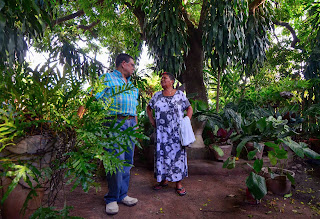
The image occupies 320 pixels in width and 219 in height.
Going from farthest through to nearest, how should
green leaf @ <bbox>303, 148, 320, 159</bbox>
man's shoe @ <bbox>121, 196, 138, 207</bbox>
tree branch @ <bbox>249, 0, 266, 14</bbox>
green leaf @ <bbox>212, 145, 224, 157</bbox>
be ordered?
tree branch @ <bbox>249, 0, 266, 14</bbox> → green leaf @ <bbox>212, 145, 224, 157</bbox> → green leaf @ <bbox>303, 148, 320, 159</bbox> → man's shoe @ <bbox>121, 196, 138, 207</bbox>

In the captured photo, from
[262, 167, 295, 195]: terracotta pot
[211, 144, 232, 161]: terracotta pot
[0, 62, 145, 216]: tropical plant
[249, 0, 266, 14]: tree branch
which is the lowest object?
[262, 167, 295, 195]: terracotta pot

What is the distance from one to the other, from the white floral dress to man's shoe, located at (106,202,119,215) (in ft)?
2.35

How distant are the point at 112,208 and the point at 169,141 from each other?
3.32ft

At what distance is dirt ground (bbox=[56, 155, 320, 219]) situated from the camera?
229 cm

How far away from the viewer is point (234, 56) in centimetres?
517

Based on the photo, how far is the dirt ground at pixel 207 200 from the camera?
2.29 metres

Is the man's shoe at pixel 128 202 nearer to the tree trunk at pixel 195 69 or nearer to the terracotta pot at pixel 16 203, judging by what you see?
the terracotta pot at pixel 16 203

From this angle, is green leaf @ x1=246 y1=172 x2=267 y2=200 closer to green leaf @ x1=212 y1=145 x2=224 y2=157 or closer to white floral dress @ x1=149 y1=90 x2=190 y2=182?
white floral dress @ x1=149 y1=90 x2=190 y2=182

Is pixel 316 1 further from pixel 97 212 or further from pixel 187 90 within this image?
pixel 97 212

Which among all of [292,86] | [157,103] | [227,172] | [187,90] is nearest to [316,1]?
[292,86]

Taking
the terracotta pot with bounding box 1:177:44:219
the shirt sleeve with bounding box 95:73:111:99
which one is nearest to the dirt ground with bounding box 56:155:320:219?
the terracotta pot with bounding box 1:177:44:219

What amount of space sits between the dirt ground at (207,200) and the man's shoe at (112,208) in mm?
42

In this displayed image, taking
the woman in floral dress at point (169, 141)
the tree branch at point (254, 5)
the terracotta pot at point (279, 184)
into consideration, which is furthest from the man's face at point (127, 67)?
the tree branch at point (254, 5)

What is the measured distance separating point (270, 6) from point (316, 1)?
1.05m
